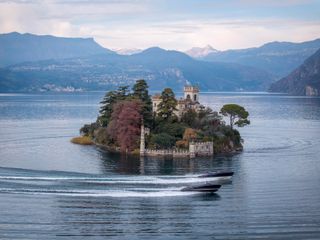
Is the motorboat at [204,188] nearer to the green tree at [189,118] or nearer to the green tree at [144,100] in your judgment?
the green tree at [144,100]

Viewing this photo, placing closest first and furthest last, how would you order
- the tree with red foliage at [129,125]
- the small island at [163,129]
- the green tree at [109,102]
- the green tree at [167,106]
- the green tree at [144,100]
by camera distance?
the small island at [163,129] → the tree with red foliage at [129,125] → the green tree at [144,100] → the green tree at [167,106] → the green tree at [109,102]

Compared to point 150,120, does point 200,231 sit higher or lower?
lower

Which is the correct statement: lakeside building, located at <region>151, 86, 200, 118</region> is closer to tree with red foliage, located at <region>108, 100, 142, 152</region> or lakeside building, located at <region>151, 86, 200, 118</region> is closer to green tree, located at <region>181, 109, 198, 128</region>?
green tree, located at <region>181, 109, 198, 128</region>

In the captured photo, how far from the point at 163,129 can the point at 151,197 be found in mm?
33460

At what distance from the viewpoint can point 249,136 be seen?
106 meters

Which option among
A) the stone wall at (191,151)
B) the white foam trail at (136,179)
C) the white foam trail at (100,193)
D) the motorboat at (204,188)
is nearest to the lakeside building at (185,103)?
the stone wall at (191,151)

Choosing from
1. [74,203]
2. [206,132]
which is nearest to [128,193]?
[74,203]

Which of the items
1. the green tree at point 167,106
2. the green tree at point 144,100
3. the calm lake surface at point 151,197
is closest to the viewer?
the calm lake surface at point 151,197

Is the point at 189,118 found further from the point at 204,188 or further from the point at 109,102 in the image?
the point at 204,188

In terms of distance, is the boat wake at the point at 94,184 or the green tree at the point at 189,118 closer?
the boat wake at the point at 94,184

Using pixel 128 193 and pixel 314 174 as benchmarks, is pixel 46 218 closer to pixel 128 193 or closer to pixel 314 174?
pixel 128 193

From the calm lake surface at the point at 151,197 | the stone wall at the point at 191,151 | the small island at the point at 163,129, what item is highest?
the small island at the point at 163,129

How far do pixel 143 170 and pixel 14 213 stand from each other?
72.5 ft

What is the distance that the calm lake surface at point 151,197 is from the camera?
43719 millimetres
